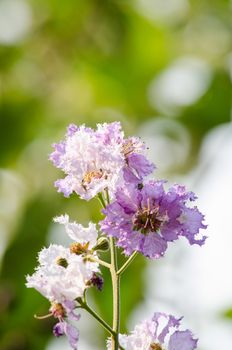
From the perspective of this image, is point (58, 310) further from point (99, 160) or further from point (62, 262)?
point (99, 160)

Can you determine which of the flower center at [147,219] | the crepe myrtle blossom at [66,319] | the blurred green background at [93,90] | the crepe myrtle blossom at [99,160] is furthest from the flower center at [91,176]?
the blurred green background at [93,90]

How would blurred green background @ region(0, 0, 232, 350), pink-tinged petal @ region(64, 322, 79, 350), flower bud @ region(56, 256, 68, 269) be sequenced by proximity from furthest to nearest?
blurred green background @ region(0, 0, 232, 350), flower bud @ region(56, 256, 68, 269), pink-tinged petal @ region(64, 322, 79, 350)

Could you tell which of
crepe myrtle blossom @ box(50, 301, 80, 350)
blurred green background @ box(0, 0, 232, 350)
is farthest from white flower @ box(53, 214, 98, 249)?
blurred green background @ box(0, 0, 232, 350)

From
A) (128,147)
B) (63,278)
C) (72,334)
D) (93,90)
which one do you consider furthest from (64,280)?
(93,90)

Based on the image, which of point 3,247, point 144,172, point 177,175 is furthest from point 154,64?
point 144,172

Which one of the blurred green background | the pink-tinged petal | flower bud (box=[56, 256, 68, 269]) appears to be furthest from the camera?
the blurred green background

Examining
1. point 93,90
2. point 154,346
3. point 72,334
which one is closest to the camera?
point 72,334

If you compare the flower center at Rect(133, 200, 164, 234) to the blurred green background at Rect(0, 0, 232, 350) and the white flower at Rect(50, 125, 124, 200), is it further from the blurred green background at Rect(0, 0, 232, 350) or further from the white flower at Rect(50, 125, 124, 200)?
the blurred green background at Rect(0, 0, 232, 350)
